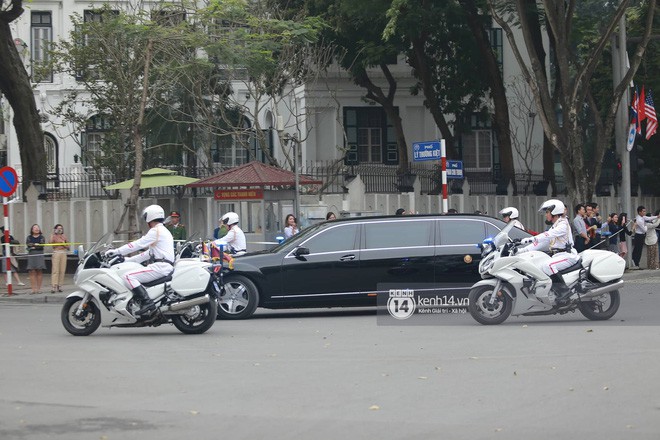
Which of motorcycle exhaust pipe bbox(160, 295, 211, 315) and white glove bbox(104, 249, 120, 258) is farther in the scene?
white glove bbox(104, 249, 120, 258)

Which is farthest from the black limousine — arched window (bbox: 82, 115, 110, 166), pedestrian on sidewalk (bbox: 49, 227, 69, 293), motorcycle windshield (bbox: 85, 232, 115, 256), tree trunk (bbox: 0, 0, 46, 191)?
arched window (bbox: 82, 115, 110, 166)

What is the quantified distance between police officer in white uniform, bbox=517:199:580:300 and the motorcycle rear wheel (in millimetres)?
567

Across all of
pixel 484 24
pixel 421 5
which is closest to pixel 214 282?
pixel 421 5

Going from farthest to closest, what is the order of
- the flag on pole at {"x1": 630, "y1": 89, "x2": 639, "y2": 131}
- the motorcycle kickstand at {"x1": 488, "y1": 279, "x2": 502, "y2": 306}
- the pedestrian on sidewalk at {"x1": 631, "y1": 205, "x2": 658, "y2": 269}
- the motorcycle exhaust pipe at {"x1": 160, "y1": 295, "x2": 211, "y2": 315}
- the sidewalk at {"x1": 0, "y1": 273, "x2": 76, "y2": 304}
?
the flag on pole at {"x1": 630, "y1": 89, "x2": 639, "y2": 131}, the pedestrian on sidewalk at {"x1": 631, "y1": 205, "x2": 658, "y2": 269}, the sidewalk at {"x1": 0, "y1": 273, "x2": 76, "y2": 304}, the motorcycle kickstand at {"x1": 488, "y1": 279, "x2": 502, "y2": 306}, the motorcycle exhaust pipe at {"x1": 160, "y1": 295, "x2": 211, "y2": 315}

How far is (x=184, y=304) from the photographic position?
52.5 feet

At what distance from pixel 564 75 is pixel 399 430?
22.1 m

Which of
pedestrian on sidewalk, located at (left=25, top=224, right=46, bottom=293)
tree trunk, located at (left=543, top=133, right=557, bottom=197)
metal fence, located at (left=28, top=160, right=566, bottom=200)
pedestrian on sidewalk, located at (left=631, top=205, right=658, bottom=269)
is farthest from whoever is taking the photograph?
tree trunk, located at (left=543, top=133, right=557, bottom=197)

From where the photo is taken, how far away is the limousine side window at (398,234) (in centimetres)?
1959

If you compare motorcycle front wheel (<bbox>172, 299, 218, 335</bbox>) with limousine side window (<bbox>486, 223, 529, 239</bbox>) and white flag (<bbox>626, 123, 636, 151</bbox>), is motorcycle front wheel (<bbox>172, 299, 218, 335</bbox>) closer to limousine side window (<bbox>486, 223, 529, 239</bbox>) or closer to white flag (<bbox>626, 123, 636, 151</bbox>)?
limousine side window (<bbox>486, 223, 529, 239</bbox>)

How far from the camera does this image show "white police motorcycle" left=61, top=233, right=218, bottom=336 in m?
16.0

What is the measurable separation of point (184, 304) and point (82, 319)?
149cm

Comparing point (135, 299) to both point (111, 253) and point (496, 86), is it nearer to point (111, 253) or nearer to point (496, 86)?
point (111, 253)

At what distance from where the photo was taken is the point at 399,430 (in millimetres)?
8758

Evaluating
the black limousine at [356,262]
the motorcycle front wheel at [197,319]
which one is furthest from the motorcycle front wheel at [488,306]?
the motorcycle front wheel at [197,319]
